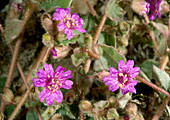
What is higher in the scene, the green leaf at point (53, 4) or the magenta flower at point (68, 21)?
the green leaf at point (53, 4)

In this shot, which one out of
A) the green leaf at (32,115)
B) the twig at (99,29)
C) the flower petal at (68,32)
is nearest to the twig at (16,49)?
the green leaf at (32,115)

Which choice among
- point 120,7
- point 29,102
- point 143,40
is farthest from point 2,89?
point 143,40

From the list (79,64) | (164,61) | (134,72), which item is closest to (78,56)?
(79,64)

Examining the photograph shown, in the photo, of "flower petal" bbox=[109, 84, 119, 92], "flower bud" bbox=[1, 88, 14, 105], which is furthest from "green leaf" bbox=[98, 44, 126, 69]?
"flower bud" bbox=[1, 88, 14, 105]

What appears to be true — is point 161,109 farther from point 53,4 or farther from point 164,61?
point 53,4

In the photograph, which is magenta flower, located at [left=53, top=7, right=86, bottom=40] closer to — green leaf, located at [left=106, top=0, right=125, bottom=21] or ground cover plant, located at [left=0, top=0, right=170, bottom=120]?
ground cover plant, located at [left=0, top=0, right=170, bottom=120]

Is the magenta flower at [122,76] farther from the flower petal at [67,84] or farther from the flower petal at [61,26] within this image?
the flower petal at [61,26]

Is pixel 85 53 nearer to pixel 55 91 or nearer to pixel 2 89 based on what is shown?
pixel 55 91
